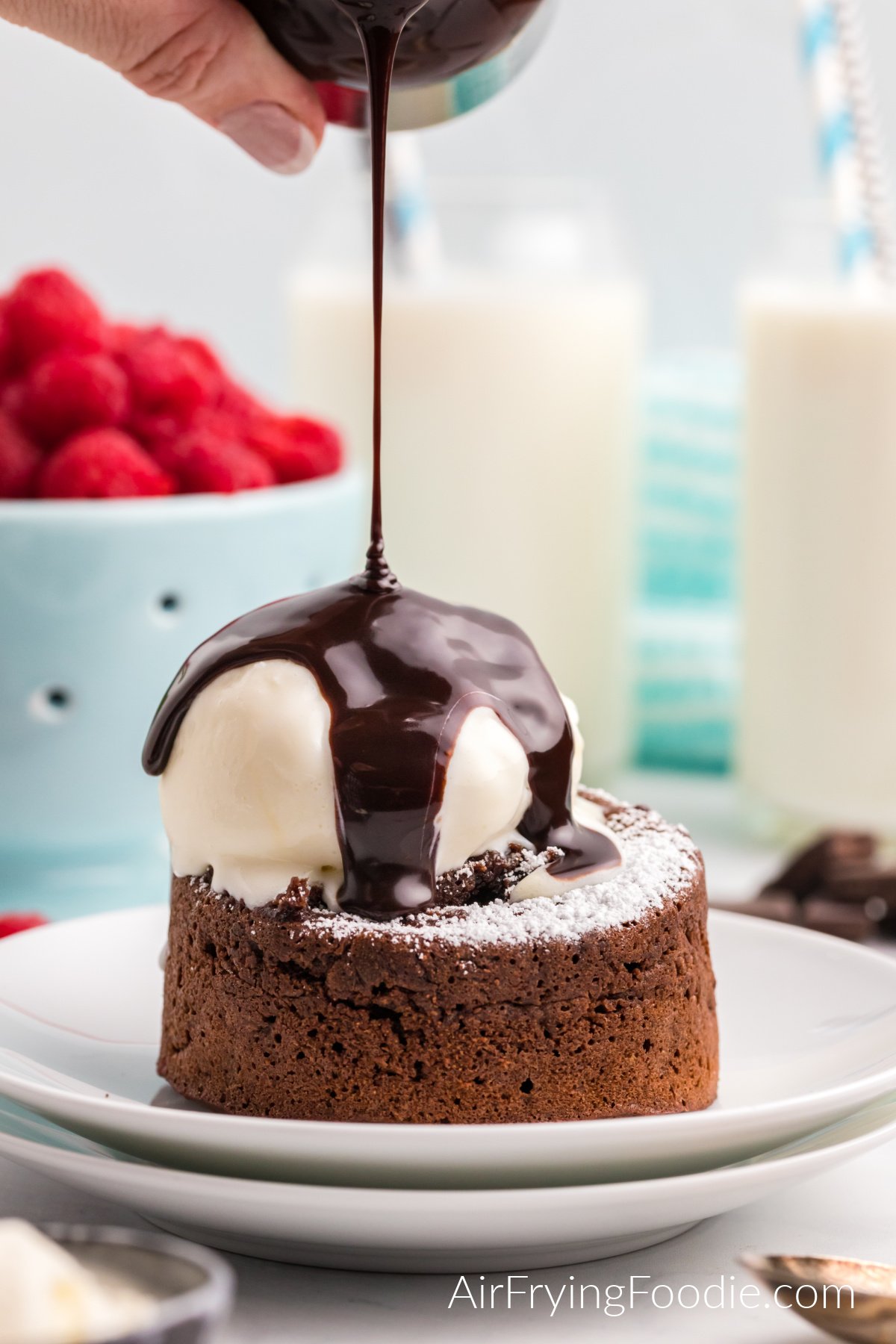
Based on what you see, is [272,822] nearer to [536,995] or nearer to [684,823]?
[536,995]

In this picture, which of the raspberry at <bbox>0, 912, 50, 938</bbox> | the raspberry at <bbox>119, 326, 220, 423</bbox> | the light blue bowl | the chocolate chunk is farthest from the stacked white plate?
the raspberry at <bbox>119, 326, 220, 423</bbox>

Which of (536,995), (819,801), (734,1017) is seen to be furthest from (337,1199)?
(819,801)

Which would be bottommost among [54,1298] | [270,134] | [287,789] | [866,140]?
[54,1298]

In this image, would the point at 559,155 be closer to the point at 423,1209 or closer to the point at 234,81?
the point at 234,81

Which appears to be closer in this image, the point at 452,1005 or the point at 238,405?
the point at 452,1005

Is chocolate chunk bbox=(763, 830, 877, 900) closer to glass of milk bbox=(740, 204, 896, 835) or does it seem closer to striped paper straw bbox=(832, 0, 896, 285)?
glass of milk bbox=(740, 204, 896, 835)

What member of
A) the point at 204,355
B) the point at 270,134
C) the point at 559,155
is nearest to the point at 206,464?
the point at 204,355

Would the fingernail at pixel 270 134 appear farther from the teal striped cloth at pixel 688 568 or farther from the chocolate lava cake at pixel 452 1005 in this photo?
the teal striped cloth at pixel 688 568
